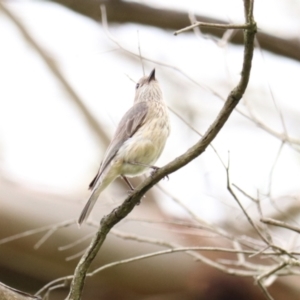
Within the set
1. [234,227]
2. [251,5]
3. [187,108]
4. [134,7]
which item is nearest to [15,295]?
[251,5]

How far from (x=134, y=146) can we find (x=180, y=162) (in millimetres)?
1356

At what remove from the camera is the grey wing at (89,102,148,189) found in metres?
4.12

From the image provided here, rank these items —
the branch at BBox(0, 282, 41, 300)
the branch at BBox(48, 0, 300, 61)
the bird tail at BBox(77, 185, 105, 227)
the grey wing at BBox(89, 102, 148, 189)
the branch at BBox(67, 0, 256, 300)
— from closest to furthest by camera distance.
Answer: the branch at BBox(67, 0, 256, 300) < the branch at BBox(0, 282, 41, 300) < the bird tail at BBox(77, 185, 105, 227) < the grey wing at BBox(89, 102, 148, 189) < the branch at BBox(48, 0, 300, 61)

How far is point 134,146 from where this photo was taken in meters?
4.05

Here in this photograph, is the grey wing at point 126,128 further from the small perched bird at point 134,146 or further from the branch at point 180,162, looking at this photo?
the branch at point 180,162

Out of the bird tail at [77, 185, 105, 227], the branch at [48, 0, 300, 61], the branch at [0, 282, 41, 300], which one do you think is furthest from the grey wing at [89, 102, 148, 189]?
the branch at [0, 282, 41, 300]

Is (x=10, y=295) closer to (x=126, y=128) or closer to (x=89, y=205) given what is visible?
(x=89, y=205)

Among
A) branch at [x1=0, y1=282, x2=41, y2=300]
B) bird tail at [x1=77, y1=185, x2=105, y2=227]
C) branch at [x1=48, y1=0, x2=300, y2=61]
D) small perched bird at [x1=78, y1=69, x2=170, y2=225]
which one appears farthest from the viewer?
branch at [x1=48, y1=0, x2=300, y2=61]

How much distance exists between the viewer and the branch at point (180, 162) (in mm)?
2387

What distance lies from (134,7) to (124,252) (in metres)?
1.98

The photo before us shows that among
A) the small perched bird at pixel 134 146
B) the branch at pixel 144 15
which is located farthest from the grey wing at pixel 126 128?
the branch at pixel 144 15

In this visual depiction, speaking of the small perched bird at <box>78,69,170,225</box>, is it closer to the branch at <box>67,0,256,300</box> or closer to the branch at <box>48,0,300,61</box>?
the branch at <box>67,0,256,300</box>

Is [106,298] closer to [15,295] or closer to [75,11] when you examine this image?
[15,295]

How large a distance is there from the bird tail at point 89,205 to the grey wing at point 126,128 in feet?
0.47
